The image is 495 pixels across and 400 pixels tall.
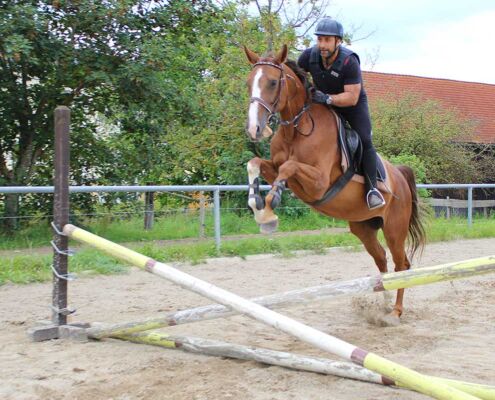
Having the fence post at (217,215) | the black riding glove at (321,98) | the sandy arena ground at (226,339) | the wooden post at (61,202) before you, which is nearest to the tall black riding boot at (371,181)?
the black riding glove at (321,98)

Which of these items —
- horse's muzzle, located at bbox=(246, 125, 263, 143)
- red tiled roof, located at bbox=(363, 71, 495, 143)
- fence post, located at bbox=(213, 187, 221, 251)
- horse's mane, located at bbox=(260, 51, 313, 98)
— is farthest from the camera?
red tiled roof, located at bbox=(363, 71, 495, 143)

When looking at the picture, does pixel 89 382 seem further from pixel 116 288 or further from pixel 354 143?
pixel 116 288

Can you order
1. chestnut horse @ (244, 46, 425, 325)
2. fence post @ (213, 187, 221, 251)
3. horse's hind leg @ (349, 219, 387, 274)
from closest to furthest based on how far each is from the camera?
1. chestnut horse @ (244, 46, 425, 325)
2. horse's hind leg @ (349, 219, 387, 274)
3. fence post @ (213, 187, 221, 251)

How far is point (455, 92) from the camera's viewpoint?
2603 centimetres

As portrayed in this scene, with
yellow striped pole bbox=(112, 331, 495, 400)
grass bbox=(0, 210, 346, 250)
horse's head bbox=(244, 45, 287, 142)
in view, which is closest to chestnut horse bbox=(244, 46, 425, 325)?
horse's head bbox=(244, 45, 287, 142)

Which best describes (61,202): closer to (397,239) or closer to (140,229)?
(397,239)

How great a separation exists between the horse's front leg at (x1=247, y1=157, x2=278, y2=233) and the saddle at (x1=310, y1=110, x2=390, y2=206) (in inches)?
20.1

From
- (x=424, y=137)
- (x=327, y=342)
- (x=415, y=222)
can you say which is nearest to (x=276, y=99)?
(x=327, y=342)

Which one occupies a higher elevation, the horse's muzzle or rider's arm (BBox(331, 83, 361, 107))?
rider's arm (BBox(331, 83, 361, 107))

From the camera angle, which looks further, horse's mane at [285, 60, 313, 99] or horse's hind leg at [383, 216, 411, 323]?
horse's hind leg at [383, 216, 411, 323]

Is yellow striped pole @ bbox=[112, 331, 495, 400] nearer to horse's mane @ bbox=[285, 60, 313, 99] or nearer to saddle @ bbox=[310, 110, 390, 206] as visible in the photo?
saddle @ bbox=[310, 110, 390, 206]

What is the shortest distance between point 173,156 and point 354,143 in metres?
10.6

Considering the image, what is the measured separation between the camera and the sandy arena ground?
3592 mm

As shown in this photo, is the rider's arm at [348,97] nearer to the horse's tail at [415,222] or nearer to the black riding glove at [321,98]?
the black riding glove at [321,98]
